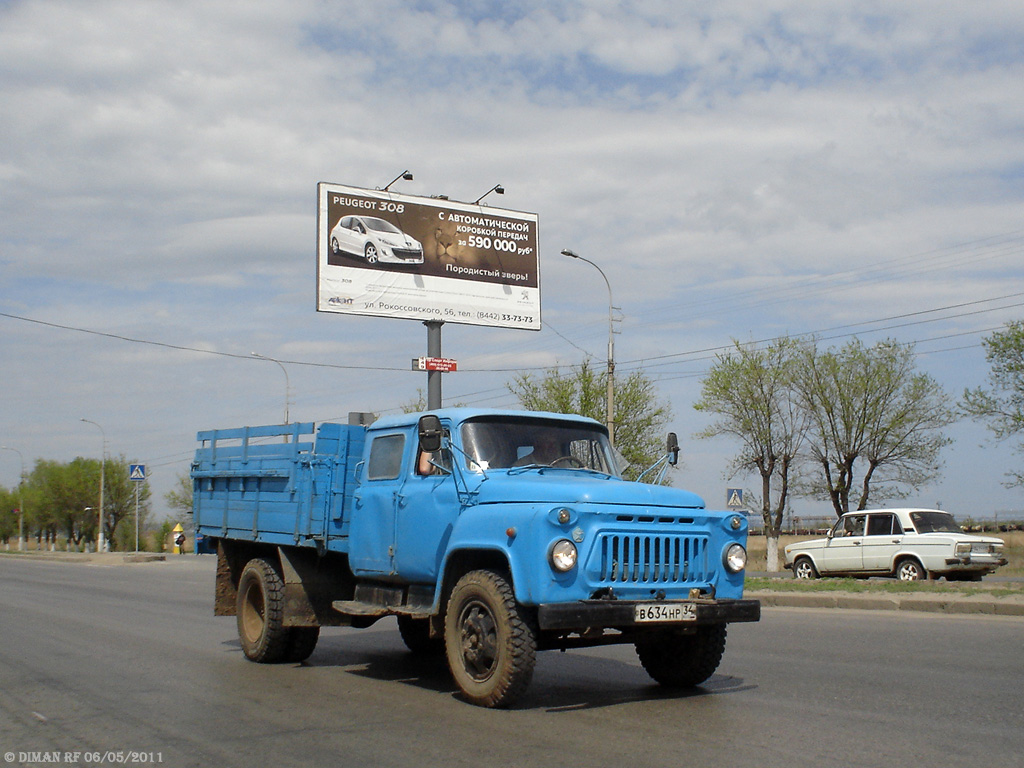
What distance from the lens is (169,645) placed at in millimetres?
10992

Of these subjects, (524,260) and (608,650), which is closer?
(608,650)

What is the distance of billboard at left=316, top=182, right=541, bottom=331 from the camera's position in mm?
25266

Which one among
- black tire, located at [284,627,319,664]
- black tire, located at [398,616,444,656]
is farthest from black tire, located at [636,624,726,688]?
black tire, located at [284,627,319,664]

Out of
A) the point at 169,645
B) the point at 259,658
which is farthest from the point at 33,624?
the point at 259,658

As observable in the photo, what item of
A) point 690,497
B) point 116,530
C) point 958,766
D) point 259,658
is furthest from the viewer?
point 116,530

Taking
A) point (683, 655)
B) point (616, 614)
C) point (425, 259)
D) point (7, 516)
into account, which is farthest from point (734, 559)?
point (7, 516)

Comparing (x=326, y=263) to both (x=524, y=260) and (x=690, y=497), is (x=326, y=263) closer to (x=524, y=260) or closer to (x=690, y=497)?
(x=524, y=260)

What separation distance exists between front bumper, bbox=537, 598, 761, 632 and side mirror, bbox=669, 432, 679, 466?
1993mm

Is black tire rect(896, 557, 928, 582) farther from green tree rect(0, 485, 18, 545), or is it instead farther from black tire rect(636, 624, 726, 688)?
green tree rect(0, 485, 18, 545)

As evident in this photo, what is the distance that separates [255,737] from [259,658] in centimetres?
349

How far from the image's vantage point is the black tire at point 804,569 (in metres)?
23.3

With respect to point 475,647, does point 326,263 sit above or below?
above

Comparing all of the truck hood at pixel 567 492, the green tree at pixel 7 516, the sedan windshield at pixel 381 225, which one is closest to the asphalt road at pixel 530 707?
the truck hood at pixel 567 492

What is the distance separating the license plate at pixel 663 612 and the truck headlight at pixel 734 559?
0.63m
